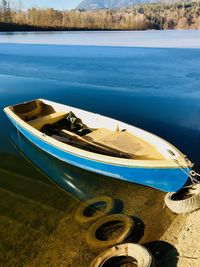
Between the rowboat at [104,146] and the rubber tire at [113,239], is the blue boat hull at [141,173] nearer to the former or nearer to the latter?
the rowboat at [104,146]

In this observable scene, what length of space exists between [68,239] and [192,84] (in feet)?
57.7

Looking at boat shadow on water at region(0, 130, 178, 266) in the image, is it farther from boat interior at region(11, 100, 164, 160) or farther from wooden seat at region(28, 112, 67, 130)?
wooden seat at region(28, 112, 67, 130)

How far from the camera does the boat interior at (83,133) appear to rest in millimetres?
11216

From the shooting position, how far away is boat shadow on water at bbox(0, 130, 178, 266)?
26.7 feet

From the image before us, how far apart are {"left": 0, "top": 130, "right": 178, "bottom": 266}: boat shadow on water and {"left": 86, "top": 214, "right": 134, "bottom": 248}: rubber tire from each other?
15 centimetres

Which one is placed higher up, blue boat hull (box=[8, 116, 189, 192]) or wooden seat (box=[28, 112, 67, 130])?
wooden seat (box=[28, 112, 67, 130])

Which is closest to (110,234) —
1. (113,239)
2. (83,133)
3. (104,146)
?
(113,239)

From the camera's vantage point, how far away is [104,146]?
11867 mm

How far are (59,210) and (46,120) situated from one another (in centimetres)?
571

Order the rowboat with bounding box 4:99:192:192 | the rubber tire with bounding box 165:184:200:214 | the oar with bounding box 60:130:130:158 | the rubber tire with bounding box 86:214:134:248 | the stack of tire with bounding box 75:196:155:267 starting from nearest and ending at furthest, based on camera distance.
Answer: the stack of tire with bounding box 75:196:155:267, the rubber tire with bounding box 86:214:134:248, the rubber tire with bounding box 165:184:200:214, the rowboat with bounding box 4:99:192:192, the oar with bounding box 60:130:130:158

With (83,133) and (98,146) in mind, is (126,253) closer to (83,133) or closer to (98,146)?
(98,146)

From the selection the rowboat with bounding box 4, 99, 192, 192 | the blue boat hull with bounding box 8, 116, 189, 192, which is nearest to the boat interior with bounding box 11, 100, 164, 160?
the rowboat with bounding box 4, 99, 192, 192

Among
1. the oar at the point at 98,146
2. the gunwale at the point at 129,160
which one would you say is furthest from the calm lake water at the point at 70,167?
the gunwale at the point at 129,160

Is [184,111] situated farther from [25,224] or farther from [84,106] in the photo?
[25,224]
